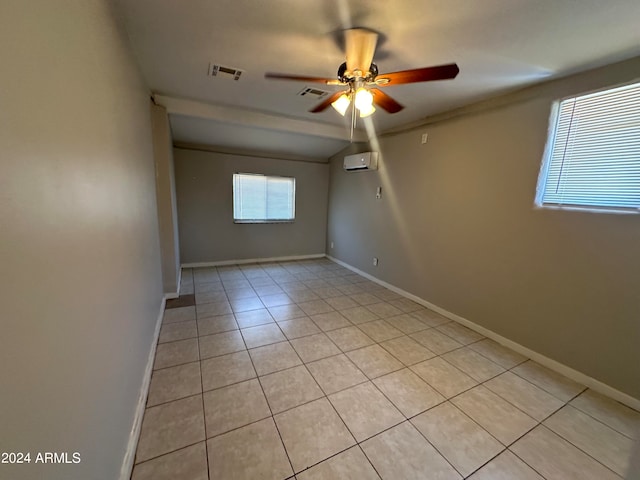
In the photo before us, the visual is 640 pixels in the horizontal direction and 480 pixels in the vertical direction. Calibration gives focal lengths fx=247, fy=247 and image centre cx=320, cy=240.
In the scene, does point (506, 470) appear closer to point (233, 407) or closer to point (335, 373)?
point (335, 373)

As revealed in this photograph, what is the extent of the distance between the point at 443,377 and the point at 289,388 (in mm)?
1222

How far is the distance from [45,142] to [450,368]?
268cm

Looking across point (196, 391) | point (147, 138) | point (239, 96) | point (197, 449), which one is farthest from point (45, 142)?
point (239, 96)

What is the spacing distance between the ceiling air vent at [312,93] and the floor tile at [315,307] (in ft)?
7.91

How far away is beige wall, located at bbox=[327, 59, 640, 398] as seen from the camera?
5.85ft

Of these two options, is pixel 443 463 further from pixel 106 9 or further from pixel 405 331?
pixel 106 9

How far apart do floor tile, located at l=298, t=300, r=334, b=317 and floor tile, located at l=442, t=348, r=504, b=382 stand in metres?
1.35

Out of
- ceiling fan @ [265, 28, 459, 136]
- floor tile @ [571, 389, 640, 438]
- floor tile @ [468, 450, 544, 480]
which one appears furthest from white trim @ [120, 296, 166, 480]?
floor tile @ [571, 389, 640, 438]

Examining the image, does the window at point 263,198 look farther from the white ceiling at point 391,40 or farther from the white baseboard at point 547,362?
the white baseboard at point 547,362

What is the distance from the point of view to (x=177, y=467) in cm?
125

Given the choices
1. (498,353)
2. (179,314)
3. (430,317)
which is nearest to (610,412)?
(498,353)

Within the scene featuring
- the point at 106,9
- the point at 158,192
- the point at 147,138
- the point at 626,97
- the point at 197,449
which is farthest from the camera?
the point at 158,192

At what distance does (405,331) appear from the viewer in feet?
8.63

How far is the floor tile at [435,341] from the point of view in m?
2.35
